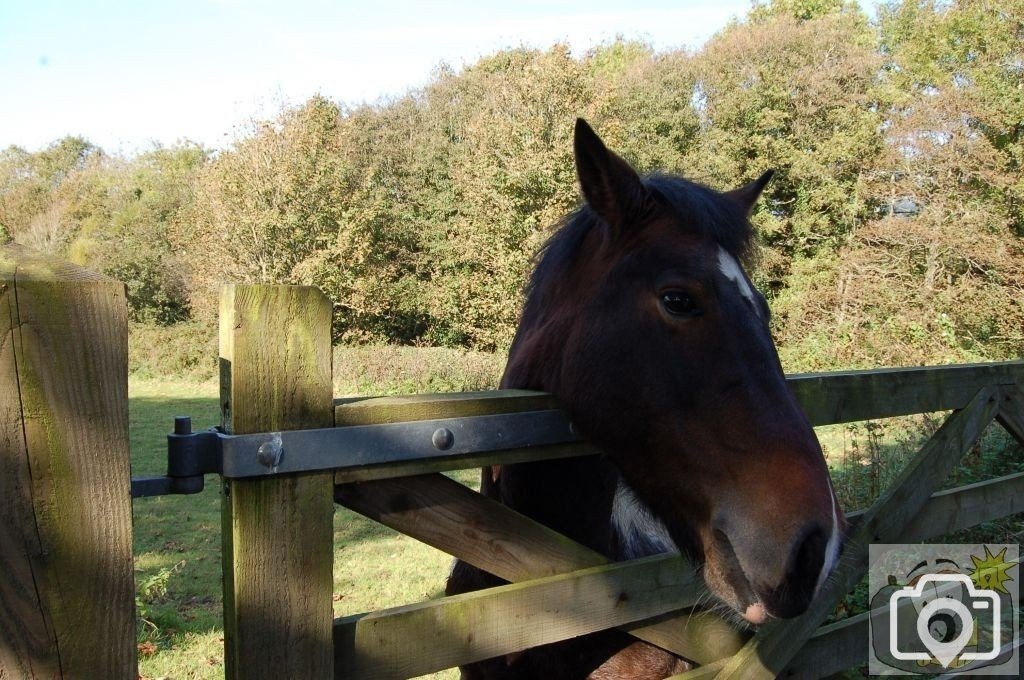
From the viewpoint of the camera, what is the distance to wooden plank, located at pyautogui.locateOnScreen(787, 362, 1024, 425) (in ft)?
7.89

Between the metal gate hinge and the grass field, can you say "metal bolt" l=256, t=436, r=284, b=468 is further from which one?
the grass field

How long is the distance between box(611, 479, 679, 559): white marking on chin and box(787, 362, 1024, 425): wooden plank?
2.23 ft

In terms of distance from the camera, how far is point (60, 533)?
3.68 feet

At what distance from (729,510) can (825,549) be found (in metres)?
0.20

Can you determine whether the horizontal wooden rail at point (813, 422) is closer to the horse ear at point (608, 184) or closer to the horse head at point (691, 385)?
the horse head at point (691, 385)

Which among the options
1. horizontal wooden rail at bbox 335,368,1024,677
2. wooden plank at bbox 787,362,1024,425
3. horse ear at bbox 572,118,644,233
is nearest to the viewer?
horizontal wooden rail at bbox 335,368,1024,677

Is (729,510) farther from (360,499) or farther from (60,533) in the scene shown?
(60,533)

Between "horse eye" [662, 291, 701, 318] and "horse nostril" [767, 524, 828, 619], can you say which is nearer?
"horse nostril" [767, 524, 828, 619]

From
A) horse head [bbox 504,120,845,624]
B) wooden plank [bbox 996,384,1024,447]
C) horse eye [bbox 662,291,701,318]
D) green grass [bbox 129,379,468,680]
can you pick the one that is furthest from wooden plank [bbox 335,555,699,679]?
green grass [bbox 129,379,468,680]

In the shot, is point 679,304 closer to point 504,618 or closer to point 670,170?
point 504,618

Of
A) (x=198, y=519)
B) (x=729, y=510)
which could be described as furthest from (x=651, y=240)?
(x=198, y=519)

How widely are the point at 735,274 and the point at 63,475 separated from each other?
150 centimetres

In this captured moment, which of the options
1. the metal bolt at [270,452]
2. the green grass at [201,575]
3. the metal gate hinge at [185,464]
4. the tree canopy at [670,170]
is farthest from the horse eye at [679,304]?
the tree canopy at [670,170]

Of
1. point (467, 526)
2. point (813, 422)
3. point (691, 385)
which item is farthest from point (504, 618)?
point (813, 422)
